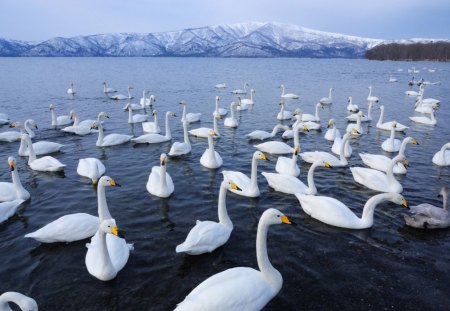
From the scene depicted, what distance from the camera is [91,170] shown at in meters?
13.6

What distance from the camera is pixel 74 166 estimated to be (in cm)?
1577

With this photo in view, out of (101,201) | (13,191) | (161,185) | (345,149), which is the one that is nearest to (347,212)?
(161,185)

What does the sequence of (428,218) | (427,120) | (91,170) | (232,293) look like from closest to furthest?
1. (232,293)
2. (428,218)
3. (91,170)
4. (427,120)

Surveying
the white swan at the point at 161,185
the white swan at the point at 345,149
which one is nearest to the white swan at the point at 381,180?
the white swan at the point at 345,149

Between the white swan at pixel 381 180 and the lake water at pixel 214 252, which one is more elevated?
the white swan at pixel 381 180

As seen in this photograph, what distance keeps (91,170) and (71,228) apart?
16.7 feet

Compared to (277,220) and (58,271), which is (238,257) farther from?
(58,271)

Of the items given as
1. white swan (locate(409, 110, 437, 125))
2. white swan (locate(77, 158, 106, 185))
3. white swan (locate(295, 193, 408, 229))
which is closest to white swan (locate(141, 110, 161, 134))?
white swan (locate(77, 158, 106, 185))

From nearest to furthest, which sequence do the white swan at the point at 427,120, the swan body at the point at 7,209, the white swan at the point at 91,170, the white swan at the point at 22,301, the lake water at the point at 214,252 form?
the white swan at the point at 22,301
the lake water at the point at 214,252
the swan body at the point at 7,209
the white swan at the point at 91,170
the white swan at the point at 427,120

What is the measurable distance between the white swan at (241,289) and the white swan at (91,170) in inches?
340

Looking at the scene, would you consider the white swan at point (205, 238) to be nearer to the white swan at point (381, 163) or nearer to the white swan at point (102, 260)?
the white swan at point (102, 260)

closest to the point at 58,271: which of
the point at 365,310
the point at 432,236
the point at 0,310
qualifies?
the point at 0,310

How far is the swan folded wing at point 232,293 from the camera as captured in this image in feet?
18.7

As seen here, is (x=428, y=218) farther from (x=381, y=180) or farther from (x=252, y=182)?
(x=252, y=182)
